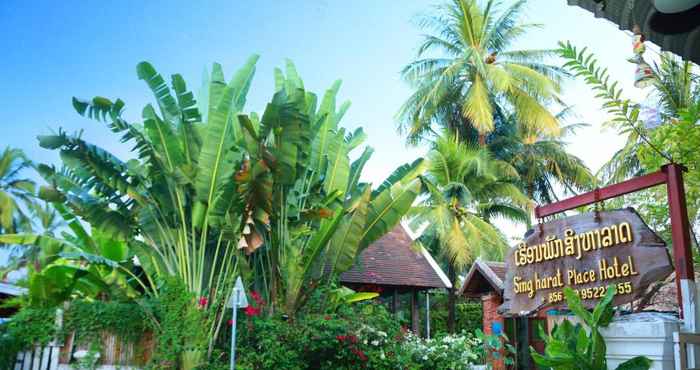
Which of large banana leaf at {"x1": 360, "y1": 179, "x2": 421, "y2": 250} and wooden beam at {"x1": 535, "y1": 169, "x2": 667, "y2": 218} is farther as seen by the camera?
large banana leaf at {"x1": 360, "y1": 179, "x2": 421, "y2": 250}

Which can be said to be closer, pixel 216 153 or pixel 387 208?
pixel 216 153

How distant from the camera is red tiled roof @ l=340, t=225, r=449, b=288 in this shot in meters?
15.9

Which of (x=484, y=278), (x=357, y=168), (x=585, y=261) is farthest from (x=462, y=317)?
(x=585, y=261)

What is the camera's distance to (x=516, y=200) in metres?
21.1

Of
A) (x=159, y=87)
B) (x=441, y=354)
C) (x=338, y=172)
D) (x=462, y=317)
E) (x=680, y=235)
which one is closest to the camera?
(x=680, y=235)

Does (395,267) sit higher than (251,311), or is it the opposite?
(395,267)

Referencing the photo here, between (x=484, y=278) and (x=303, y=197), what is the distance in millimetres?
5606

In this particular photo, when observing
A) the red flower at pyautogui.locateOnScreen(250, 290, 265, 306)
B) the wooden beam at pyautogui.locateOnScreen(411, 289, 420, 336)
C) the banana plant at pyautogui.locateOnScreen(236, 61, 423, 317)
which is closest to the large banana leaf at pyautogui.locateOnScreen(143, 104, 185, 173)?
the banana plant at pyautogui.locateOnScreen(236, 61, 423, 317)

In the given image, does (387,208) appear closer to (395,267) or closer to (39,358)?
(395,267)

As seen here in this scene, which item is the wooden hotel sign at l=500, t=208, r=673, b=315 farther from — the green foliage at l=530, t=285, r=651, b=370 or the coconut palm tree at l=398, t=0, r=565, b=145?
the coconut palm tree at l=398, t=0, r=565, b=145

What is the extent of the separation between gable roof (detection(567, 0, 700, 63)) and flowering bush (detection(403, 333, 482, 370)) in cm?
867

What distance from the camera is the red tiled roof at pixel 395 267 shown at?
52.1 feet

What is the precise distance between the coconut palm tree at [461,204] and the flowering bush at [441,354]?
639cm

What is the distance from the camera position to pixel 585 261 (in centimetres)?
455
